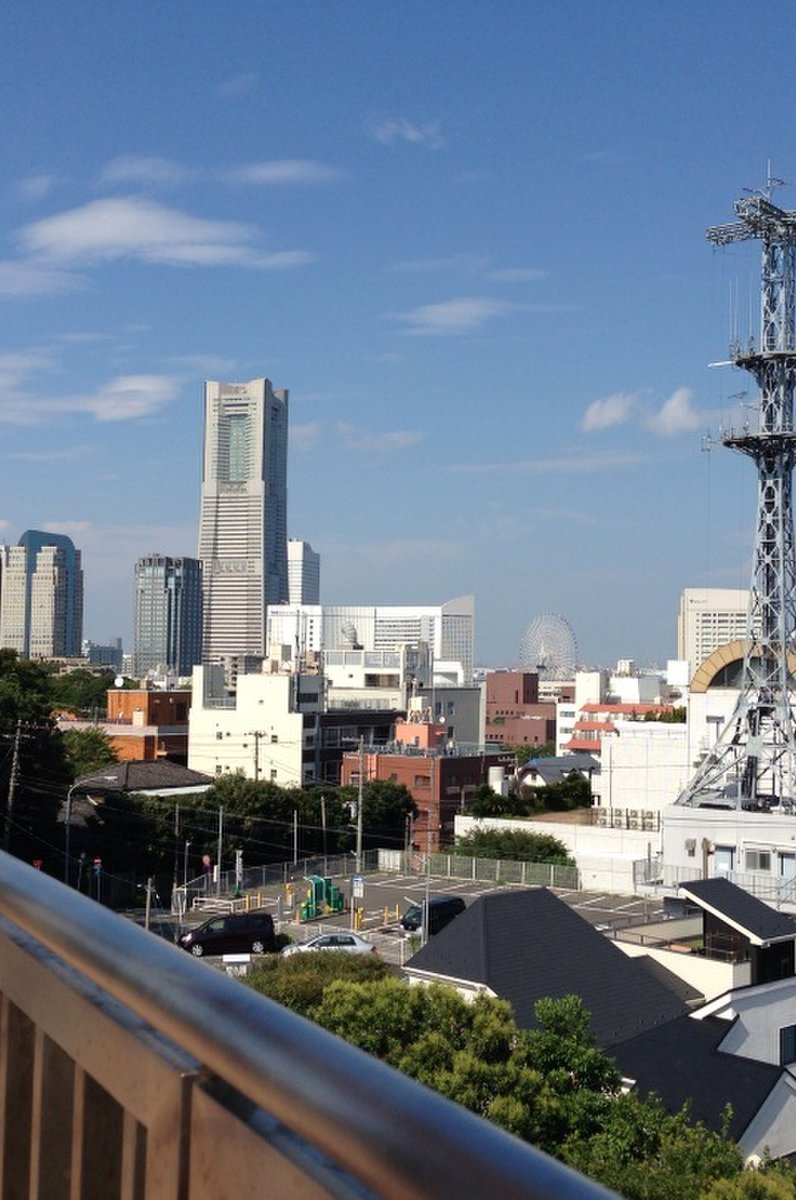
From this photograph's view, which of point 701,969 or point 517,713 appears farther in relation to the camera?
point 517,713

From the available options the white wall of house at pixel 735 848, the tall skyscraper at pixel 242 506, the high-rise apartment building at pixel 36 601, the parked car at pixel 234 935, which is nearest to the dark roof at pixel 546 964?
the parked car at pixel 234 935

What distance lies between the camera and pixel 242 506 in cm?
16912

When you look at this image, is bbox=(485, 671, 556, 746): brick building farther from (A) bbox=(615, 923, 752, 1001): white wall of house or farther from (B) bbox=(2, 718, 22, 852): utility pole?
(A) bbox=(615, 923, 752, 1001): white wall of house

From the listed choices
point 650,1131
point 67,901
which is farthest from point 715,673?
point 67,901

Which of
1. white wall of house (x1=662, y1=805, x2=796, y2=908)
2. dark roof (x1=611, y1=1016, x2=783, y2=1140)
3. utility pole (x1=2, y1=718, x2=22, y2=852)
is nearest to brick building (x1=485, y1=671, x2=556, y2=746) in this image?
white wall of house (x1=662, y1=805, x2=796, y2=908)

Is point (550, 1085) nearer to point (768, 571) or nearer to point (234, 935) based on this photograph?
point (234, 935)

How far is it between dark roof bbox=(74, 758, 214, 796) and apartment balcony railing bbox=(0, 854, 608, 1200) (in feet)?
93.4

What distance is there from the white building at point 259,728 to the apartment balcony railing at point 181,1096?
111ft

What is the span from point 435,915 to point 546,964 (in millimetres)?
7908

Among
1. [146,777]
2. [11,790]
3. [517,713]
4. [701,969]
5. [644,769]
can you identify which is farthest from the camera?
[517,713]

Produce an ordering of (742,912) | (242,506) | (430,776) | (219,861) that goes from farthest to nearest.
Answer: (242,506)
(430,776)
(219,861)
(742,912)

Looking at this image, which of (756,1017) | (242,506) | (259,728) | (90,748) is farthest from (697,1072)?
(242,506)

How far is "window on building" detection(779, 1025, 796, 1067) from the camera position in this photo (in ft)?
36.7

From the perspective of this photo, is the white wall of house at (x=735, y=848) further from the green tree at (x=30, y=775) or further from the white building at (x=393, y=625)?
the white building at (x=393, y=625)
